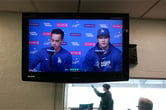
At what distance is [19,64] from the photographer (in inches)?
136

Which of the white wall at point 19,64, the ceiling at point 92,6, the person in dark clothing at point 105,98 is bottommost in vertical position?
the person in dark clothing at point 105,98

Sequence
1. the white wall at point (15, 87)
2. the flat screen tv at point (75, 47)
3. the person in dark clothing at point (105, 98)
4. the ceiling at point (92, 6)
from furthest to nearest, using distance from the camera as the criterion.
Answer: the person in dark clothing at point (105, 98) → the white wall at point (15, 87) → the ceiling at point (92, 6) → the flat screen tv at point (75, 47)

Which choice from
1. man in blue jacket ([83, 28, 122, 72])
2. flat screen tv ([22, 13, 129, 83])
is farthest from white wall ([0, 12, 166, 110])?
man in blue jacket ([83, 28, 122, 72])

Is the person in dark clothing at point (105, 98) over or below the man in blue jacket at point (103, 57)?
below

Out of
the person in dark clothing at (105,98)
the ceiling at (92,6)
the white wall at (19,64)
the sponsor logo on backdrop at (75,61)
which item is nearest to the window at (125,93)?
the person in dark clothing at (105,98)

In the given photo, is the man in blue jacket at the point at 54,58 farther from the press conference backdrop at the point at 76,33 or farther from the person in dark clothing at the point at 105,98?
the person in dark clothing at the point at 105,98

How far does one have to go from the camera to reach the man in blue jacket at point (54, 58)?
2777mm

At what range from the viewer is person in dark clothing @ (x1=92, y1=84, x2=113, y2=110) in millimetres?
3670

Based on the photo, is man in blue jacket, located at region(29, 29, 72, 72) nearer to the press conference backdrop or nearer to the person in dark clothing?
the press conference backdrop

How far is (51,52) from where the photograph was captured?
9.18 ft

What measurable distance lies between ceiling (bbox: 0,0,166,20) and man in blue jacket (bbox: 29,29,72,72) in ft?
1.66

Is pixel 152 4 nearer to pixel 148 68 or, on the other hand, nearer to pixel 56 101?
pixel 148 68

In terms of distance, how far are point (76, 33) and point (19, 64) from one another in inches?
42.1

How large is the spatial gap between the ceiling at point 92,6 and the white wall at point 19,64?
219mm
